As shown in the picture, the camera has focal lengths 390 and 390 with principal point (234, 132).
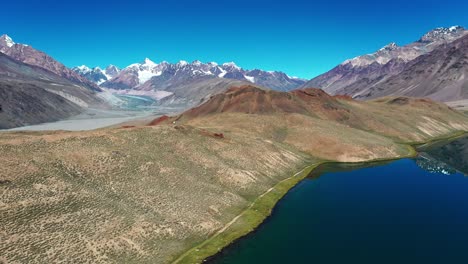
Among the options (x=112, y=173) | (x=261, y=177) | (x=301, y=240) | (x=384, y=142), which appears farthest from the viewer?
(x=384, y=142)

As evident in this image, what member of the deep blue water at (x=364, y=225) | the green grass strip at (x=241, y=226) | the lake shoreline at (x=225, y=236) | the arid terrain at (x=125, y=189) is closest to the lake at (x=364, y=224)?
the deep blue water at (x=364, y=225)

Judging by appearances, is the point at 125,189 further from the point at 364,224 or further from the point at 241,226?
the point at 364,224

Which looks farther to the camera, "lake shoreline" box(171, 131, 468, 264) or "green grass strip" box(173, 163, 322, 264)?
"green grass strip" box(173, 163, 322, 264)

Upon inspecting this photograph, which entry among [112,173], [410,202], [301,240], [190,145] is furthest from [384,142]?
[112,173]

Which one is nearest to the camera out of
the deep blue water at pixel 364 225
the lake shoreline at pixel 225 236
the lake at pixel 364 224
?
the deep blue water at pixel 364 225

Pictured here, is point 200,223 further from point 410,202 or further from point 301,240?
point 410,202

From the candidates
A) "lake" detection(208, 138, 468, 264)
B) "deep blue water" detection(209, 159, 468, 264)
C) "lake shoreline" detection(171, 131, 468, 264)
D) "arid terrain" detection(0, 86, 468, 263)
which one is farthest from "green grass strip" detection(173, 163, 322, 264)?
"deep blue water" detection(209, 159, 468, 264)

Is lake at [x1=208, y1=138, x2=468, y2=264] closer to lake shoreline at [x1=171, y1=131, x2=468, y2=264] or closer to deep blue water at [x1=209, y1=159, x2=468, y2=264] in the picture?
deep blue water at [x1=209, y1=159, x2=468, y2=264]

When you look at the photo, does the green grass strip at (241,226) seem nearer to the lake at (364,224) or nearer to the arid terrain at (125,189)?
the arid terrain at (125,189)
